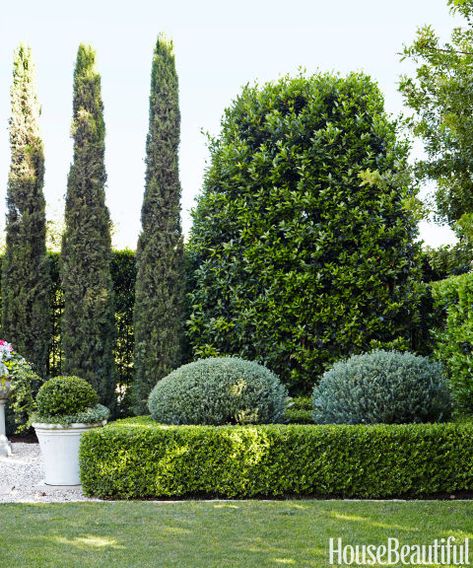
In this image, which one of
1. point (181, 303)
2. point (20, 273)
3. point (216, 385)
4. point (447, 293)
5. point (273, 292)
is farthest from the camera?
point (20, 273)

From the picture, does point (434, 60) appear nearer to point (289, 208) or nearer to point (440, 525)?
point (440, 525)

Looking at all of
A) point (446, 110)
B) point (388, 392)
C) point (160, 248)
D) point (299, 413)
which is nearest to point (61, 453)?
point (299, 413)

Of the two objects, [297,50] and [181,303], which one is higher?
[297,50]

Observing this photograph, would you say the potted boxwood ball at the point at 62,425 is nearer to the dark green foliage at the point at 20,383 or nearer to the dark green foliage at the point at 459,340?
the dark green foliage at the point at 20,383

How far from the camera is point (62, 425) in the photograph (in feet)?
23.6

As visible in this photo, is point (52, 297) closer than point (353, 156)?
No

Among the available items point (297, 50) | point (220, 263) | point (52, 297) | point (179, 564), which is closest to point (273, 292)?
point (220, 263)

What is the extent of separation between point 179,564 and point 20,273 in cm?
741

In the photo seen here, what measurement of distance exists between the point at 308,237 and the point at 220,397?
2909 millimetres

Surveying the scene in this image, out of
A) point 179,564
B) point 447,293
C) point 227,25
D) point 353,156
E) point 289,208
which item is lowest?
point 179,564

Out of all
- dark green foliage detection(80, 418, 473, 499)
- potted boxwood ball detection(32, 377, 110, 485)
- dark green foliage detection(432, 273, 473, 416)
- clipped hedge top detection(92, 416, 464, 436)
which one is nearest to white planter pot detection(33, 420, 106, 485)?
potted boxwood ball detection(32, 377, 110, 485)

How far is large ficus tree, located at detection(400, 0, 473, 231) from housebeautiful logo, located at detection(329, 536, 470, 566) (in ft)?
6.88

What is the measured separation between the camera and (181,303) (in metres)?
9.91

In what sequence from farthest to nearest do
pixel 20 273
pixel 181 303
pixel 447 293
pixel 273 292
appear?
pixel 20 273
pixel 181 303
pixel 273 292
pixel 447 293
